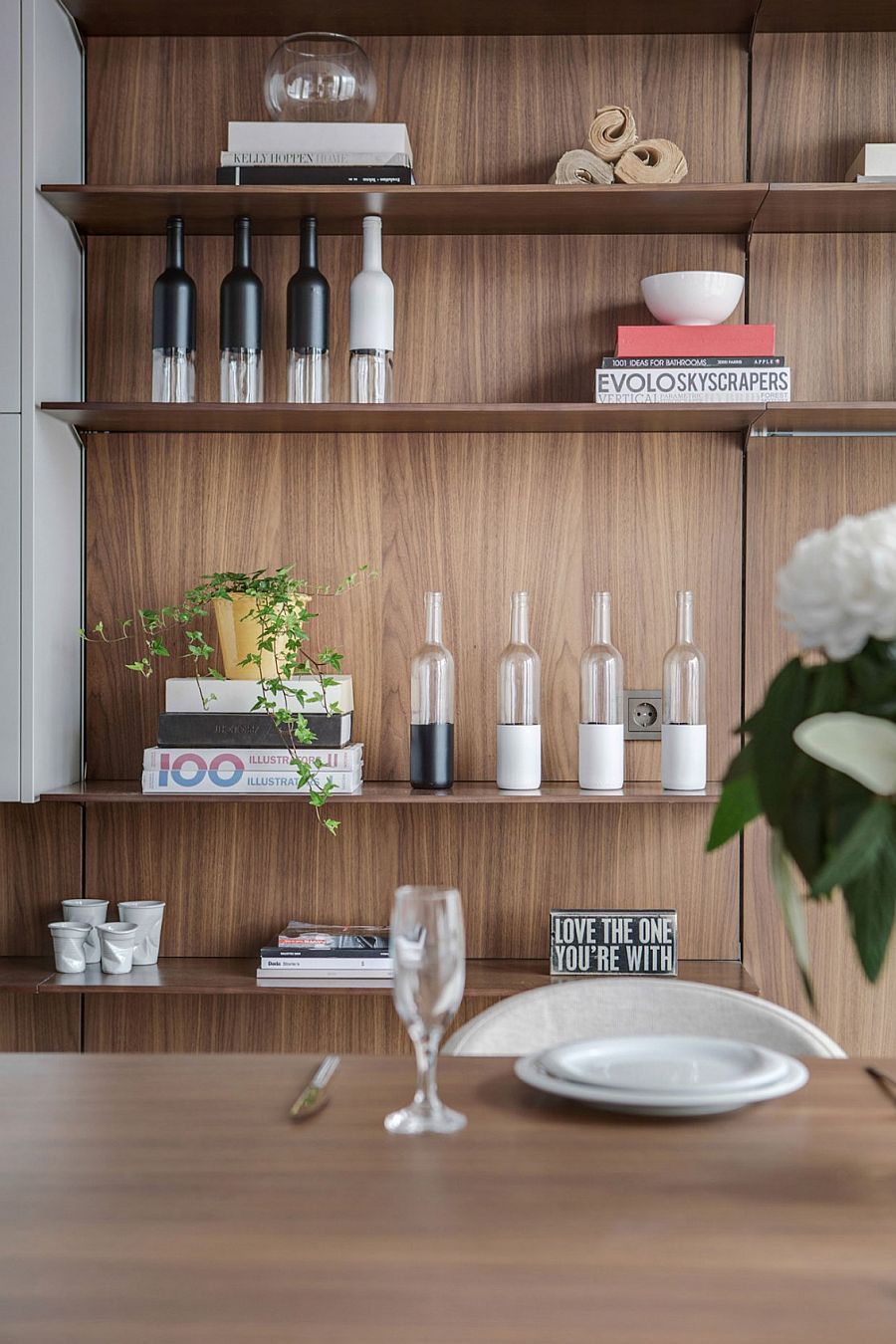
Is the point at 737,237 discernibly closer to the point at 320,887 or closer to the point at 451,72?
the point at 451,72

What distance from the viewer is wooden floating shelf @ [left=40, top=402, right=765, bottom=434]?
2.06 meters

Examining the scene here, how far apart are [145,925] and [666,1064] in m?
1.35

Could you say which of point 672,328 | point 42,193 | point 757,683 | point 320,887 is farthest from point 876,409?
point 42,193

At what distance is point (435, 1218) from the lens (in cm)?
78

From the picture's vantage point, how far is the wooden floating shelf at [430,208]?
2.06 metres

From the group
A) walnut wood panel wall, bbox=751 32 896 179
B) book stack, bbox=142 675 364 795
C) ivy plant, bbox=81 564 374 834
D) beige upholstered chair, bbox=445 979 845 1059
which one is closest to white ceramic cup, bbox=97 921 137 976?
book stack, bbox=142 675 364 795

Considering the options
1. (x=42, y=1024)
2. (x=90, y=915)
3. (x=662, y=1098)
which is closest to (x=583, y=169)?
(x=90, y=915)

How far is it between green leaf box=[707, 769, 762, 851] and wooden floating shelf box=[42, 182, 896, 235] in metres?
1.46

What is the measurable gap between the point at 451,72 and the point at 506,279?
381 millimetres

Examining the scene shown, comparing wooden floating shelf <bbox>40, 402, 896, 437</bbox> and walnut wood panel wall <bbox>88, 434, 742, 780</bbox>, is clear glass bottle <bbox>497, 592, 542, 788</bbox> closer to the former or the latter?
walnut wood panel wall <bbox>88, 434, 742, 780</bbox>

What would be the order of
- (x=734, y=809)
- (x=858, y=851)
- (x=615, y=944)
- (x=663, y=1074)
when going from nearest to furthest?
(x=858, y=851) → (x=734, y=809) → (x=663, y=1074) → (x=615, y=944)

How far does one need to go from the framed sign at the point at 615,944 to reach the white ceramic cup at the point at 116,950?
0.72m

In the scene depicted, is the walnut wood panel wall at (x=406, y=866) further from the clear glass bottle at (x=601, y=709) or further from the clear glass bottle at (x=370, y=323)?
the clear glass bottle at (x=370, y=323)

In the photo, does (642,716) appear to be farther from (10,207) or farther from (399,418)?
Answer: (10,207)
